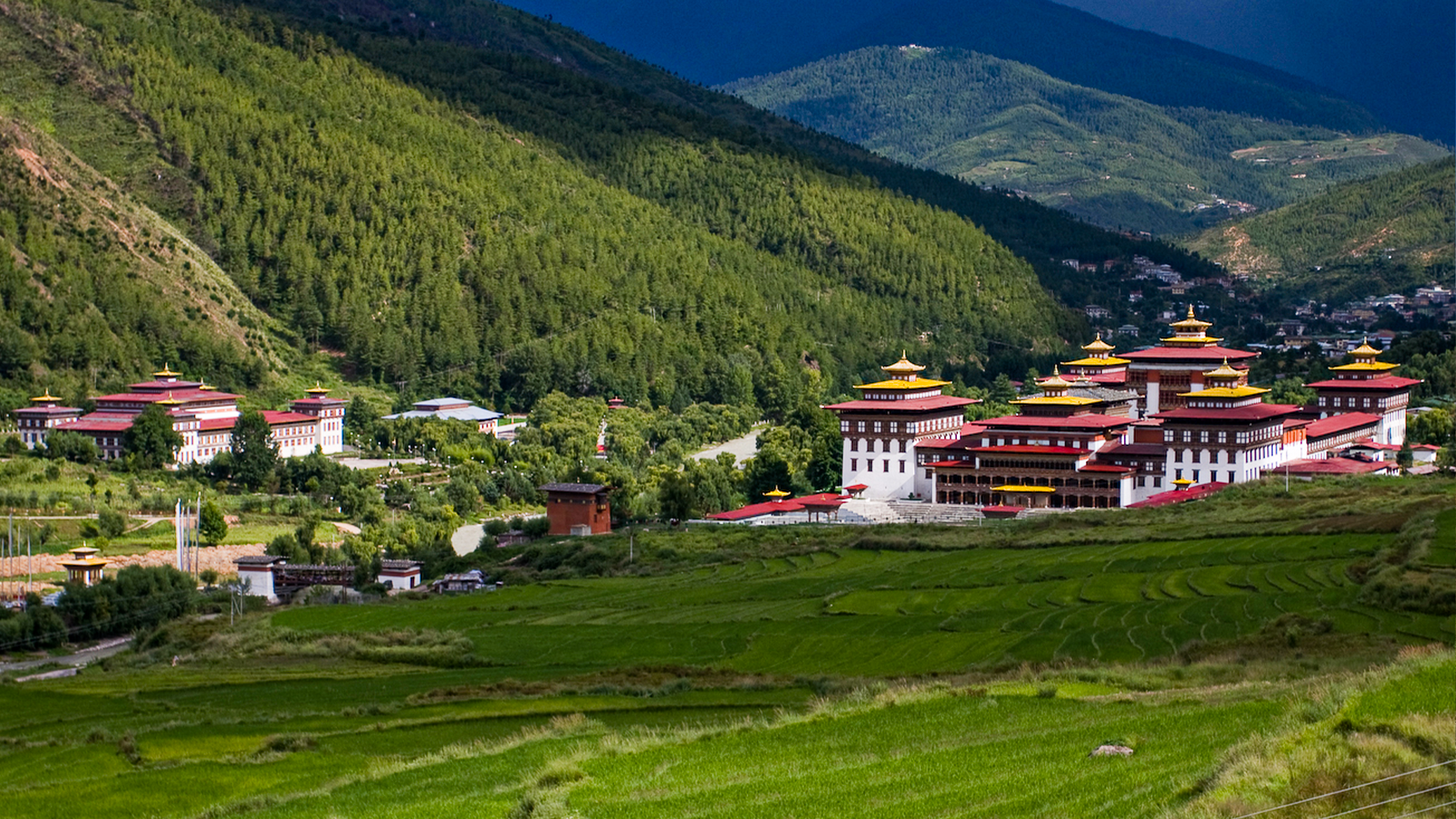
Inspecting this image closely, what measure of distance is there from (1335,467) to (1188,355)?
18.2 metres

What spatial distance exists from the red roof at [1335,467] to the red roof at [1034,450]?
794 centimetres

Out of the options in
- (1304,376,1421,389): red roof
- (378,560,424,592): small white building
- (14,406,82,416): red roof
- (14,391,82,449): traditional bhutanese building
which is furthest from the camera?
(14,406,82,416): red roof

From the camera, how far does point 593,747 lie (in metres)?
29.3

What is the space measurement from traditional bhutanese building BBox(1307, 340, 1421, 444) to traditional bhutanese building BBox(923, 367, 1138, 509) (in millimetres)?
14095

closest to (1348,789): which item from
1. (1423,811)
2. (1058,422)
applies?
(1423,811)

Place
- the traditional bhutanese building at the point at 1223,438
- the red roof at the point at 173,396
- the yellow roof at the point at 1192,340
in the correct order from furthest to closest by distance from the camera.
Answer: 1. the red roof at the point at 173,396
2. the yellow roof at the point at 1192,340
3. the traditional bhutanese building at the point at 1223,438

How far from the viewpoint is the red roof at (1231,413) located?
8075cm

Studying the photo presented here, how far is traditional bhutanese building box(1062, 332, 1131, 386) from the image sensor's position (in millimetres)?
102125

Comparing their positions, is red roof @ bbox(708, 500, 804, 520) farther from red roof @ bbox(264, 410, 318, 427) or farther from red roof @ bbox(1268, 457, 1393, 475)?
red roof @ bbox(264, 410, 318, 427)

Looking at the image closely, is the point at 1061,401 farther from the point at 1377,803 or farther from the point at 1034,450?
the point at 1377,803

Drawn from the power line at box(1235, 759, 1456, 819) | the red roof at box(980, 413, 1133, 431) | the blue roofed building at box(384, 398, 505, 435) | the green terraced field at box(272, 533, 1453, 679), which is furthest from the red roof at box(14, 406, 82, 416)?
the power line at box(1235, 759, 1456, 819)

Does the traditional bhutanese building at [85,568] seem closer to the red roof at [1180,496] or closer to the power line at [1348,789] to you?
the red roof at [1180,496]

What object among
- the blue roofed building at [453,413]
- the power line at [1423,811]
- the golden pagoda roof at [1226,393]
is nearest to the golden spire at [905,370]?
the golden pagoda roof at [1226,393]

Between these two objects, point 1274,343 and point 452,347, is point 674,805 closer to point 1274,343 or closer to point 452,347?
point 452,347
